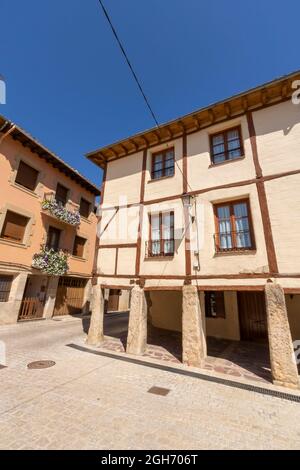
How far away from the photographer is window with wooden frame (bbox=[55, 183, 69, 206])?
54.3ft

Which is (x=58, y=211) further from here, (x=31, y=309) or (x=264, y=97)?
(x=264, y=97)

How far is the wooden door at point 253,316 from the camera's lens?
33.9 ft

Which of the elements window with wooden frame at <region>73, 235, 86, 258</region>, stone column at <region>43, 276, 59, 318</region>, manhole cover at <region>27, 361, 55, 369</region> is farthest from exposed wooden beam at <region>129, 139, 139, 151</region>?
stone column at <region>43, 276, 59, 318</region>

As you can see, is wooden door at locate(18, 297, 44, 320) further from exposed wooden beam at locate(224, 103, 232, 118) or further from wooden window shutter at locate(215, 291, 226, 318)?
exposed wooden beam at locate(224, 103, 232, 118)

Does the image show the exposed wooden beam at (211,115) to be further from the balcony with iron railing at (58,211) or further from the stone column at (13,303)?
the stone column at (13,303)

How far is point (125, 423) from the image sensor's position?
3869 millimetres

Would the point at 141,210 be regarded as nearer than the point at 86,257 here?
Yes

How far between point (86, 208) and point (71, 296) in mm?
7666

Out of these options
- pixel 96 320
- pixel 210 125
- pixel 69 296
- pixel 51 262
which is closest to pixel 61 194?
pixel 51 262

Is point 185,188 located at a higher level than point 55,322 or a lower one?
higher

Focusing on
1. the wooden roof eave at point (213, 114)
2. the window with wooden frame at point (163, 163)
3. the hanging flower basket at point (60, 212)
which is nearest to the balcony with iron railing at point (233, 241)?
the window with wooden frame at point (163, 163)

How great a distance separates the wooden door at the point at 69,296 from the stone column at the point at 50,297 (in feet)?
2.36
